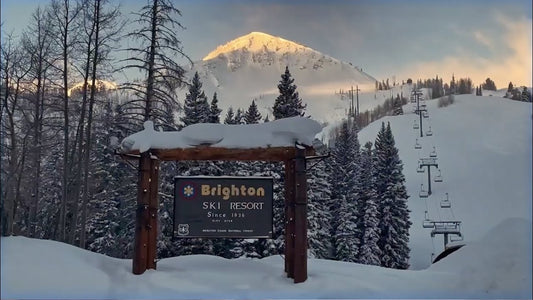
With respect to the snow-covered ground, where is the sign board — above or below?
above

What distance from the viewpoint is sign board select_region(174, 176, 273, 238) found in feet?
25.8

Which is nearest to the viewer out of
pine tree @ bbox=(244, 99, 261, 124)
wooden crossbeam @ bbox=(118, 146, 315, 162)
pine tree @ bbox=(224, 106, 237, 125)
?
wooden crossbeam @ bbox=(118, 146, 315, 162)

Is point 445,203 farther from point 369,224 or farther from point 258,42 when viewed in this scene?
point 258,42

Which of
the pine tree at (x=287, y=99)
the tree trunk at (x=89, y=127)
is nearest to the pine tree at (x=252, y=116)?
the pine tree at (x=287, y=99)

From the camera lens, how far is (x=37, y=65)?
17.0 metres

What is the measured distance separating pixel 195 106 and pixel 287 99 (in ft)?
15.3

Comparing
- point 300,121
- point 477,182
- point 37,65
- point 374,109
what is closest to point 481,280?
point 300,121

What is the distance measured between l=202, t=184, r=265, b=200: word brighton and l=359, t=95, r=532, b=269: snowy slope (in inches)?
708

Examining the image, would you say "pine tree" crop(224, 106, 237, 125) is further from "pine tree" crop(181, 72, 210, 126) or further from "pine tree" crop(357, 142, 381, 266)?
"pine tree" crop(357, 142, 381, 266)

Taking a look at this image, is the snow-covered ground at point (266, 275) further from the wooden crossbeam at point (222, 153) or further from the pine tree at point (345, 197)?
the pine tree at point (345, 197)

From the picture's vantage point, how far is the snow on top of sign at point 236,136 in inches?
301

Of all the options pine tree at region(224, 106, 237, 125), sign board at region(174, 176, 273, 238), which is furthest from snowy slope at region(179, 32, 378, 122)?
sign board at region(174, 176, 273, 238)

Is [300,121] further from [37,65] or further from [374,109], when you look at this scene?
[374,109]

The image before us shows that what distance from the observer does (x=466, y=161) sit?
4659 cm
